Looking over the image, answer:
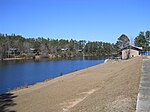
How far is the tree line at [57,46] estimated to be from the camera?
105 m

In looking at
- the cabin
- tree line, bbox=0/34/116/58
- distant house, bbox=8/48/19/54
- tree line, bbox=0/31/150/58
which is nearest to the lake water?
tree line, bbox=0/31/150/58

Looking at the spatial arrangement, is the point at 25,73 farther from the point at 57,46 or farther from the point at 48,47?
the point at 57,46

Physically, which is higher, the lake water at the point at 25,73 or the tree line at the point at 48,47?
the tree line at the point at 48,47

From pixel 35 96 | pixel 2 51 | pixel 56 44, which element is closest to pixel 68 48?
pixel 56 44

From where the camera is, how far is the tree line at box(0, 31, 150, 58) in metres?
105

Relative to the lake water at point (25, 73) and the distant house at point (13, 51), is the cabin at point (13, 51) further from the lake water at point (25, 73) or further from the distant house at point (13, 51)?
the lake water at point (25, 73)

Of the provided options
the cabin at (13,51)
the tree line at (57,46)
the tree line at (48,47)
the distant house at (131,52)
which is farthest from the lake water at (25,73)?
the cabin at (13,51)

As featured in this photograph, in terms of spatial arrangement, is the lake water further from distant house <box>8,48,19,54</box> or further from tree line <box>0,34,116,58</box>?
distant house <box>8,48,19,54</box>

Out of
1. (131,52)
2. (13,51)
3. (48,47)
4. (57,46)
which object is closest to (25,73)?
(131,52)

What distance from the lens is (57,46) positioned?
15712 centimetres

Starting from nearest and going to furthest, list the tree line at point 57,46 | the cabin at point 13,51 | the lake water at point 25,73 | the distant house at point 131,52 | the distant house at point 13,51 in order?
the lake water at point 25,73 → the distant house at point 131,52 → the tree line at point 57,46 → the cabin at point 13,51 → the distant house at point 13,51

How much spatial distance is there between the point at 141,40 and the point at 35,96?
3113 inches

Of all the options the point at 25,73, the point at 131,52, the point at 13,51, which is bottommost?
the point at 25,73

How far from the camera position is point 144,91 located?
31.5 ft
